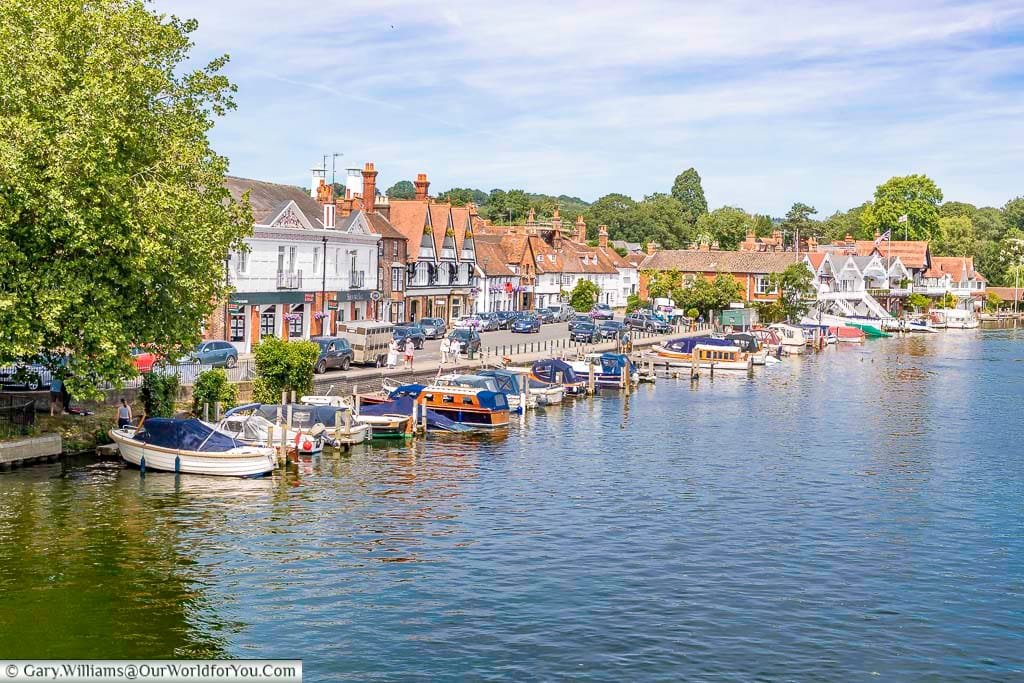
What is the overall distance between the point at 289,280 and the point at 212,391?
27.6 m

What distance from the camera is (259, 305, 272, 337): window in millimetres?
77188

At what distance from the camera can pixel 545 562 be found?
111ft

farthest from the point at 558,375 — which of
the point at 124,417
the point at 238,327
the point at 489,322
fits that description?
the point at 489,322

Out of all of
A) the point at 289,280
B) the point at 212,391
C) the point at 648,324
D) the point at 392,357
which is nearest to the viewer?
the point at 212,391

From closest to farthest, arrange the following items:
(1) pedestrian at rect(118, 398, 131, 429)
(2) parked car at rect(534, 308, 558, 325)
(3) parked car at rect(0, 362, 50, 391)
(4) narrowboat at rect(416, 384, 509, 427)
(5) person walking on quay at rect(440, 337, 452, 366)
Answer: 1. (3) parked car at rect(0, 362, 50, 391)
2. (1) pedestrian at rect(118, 398, 131, 429)
3. (4) narrowboat at rect(416, 384, 509, 427)
4. (5) person walking on quay at rect(440, 337, 452, 366)
5. (2) parked car at rect(534, 308, 558, 325)

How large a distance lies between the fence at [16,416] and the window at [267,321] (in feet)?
104

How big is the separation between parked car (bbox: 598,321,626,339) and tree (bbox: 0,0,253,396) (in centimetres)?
6017

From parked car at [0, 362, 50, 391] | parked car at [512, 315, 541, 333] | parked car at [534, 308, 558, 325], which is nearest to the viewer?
parked car at [0, 362, 50, 391]

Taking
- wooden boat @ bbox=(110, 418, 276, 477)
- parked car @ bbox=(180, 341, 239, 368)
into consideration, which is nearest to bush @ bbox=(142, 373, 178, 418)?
wooden boat @ bbox=(110, 418, 276, 477)

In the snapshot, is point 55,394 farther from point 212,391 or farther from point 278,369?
point 278,369

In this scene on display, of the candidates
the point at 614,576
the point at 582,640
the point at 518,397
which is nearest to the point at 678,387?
the point at 518,397

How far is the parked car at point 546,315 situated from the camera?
119875mm

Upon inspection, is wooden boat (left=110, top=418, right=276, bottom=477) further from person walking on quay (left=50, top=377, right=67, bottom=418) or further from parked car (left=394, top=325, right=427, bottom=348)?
parked car (left=394, top=325, right=427, bottom=348)

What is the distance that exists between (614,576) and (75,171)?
23.2 meters
